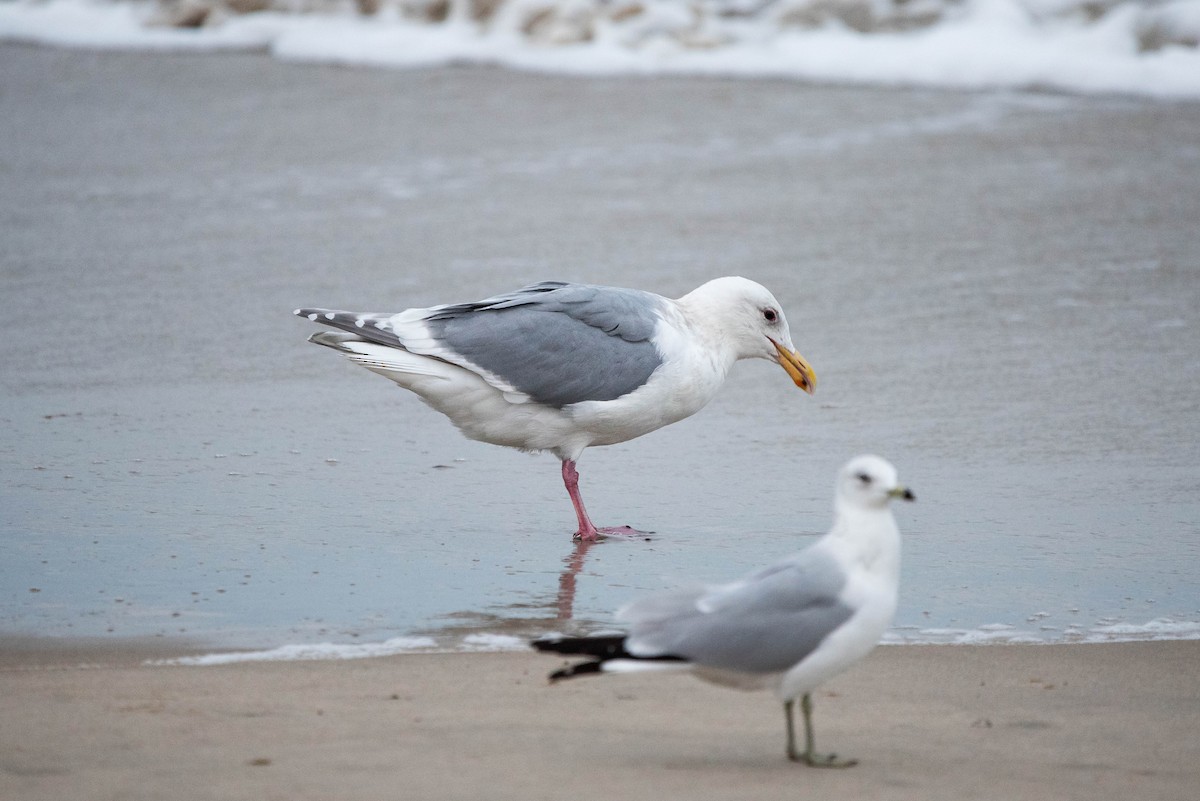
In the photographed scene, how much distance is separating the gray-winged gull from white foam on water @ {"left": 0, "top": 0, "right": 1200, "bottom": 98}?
816cm

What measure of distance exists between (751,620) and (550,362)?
2.24m

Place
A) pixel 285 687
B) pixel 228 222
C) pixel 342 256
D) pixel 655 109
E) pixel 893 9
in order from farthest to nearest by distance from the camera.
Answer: pixel 893 9
pixel 655 109
pixel 228 222
pixel 342 256
pixel 285 687

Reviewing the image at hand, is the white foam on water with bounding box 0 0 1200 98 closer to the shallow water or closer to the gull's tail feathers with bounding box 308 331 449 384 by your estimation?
the shallow water

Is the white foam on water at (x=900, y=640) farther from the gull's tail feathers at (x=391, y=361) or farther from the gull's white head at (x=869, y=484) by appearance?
the gull's tail feathers at (x=391, y=361)

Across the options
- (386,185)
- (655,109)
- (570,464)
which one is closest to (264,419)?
(570,464)

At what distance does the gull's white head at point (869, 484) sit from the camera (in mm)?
3426

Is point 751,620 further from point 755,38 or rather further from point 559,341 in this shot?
point 755,38

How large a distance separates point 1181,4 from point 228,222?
8683mm

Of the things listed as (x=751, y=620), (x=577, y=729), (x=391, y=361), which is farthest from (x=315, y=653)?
(x=391, y=361)

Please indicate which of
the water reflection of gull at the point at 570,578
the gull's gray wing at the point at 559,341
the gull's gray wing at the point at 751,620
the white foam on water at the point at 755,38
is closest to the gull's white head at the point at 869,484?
the gull's gray wing at the point at 751,620

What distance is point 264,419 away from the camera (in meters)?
6.32

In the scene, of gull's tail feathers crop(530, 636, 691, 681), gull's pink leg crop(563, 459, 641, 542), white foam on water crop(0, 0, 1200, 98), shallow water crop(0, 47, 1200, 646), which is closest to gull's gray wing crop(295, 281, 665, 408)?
gull's pink leg crop(563, 459, 641, 542)

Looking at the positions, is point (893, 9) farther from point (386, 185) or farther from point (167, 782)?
point (167, 782)

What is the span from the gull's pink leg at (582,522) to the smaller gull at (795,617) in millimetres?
1831
